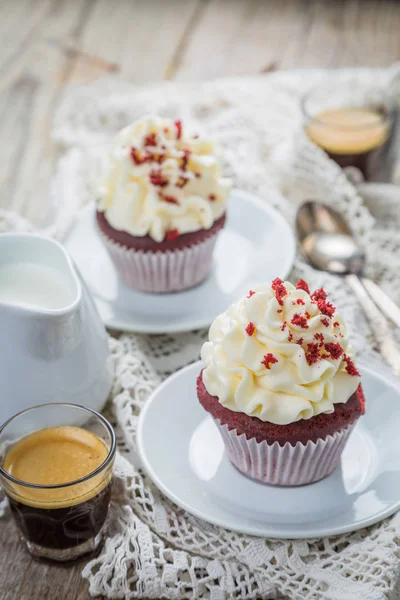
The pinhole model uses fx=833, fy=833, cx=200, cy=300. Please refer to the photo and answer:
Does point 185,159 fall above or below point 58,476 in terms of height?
above

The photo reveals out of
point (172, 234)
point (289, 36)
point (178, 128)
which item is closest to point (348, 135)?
point (178, 128)

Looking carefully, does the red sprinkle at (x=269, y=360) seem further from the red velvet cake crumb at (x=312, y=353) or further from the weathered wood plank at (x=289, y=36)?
the weathered wood plank at (x=289, y=36)

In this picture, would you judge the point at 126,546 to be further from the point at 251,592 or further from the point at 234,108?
the point at 234,108

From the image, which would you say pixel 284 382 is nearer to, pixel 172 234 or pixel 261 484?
pixel 261 484

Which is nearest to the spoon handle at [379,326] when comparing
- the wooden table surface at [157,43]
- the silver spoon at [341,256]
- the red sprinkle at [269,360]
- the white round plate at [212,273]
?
the silver spoon at [341,256]

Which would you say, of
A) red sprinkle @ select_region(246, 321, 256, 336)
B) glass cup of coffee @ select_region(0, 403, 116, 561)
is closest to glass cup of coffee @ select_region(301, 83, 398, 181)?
red sprinkle @ select_region(246, 321, 256, 336)

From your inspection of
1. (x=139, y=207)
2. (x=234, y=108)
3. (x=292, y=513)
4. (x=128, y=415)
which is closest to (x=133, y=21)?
(x=234, y=108)

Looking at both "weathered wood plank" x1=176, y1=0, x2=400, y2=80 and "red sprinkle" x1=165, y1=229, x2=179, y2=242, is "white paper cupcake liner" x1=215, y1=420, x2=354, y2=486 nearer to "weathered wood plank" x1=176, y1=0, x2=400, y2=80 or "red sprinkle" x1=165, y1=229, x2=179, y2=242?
"red sprinkle" x1=165, y1=229, x2=179, y2=242
